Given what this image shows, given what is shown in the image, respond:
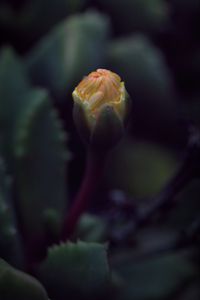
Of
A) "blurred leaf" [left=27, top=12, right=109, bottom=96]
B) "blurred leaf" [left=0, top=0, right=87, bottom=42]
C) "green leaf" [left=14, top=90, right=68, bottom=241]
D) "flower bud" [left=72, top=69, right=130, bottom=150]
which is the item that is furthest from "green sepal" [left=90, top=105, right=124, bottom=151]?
"blurred leaf" [left=0, top=0, right=87, bottom=42]

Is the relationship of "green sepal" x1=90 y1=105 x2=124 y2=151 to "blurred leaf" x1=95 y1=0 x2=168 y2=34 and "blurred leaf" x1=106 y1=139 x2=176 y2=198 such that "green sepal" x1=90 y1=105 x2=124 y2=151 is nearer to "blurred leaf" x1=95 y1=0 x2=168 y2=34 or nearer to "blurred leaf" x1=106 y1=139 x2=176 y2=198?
"blurred leaf" x1=106 y1=139 x2=176 y2=198

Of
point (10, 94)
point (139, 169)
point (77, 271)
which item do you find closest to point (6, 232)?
point (77, 271)

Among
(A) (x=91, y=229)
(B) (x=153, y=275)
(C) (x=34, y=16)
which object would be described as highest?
(C) (x=34, y=16)

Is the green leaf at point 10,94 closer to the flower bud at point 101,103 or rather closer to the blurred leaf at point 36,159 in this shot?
the blurred leaf at point 36,159

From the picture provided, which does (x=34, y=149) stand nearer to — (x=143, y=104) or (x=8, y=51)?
(x=8, y=51)

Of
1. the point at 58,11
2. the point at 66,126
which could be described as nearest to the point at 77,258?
the point at 66,126

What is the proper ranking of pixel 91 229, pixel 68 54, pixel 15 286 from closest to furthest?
1. pixel 15 286
2. pixel 91 229
3. pixel 68 54

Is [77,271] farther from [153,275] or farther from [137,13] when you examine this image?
[137,13]
